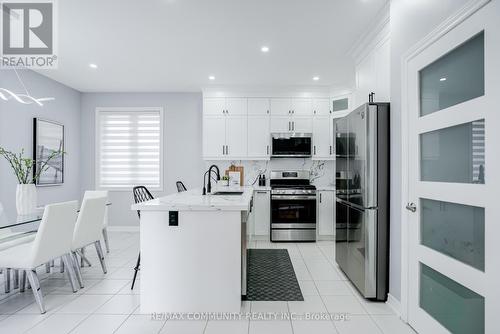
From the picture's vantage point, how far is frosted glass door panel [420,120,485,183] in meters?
1.59

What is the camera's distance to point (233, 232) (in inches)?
94.0

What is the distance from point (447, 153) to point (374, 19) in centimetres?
177

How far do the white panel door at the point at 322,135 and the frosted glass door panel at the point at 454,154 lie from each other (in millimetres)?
3173

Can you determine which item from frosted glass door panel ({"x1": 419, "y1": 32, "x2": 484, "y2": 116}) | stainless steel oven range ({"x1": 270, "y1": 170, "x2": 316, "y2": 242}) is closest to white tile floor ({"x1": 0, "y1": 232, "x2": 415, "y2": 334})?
stainless steel oven range ({"x1": 270, "y1": 170, "x2": 316, "y2": 242})

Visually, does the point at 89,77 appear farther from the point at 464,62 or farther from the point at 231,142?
the point at 464,62

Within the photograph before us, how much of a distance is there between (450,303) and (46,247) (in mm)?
3157

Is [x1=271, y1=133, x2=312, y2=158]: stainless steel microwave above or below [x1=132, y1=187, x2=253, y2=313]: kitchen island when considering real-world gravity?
above

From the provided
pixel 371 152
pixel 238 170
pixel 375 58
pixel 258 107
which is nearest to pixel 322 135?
pixel 258 107

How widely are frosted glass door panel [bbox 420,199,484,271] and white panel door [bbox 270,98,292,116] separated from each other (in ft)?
11.4

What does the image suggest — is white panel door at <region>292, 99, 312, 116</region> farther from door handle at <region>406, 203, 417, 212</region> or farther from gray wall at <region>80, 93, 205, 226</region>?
door handle at <region>406, 203, 417, 212</region>

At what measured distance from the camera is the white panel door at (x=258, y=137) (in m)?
5.32

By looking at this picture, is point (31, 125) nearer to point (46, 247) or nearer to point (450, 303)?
point (46, 247)

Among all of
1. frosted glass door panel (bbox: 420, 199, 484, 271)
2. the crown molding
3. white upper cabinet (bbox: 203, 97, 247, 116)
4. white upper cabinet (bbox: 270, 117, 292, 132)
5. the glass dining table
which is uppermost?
the crown molding

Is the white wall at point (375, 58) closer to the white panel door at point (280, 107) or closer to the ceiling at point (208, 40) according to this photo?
the ceiling at point (208, 40)
